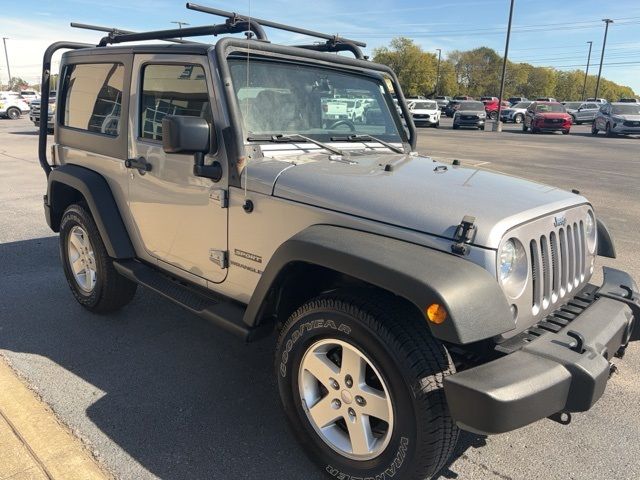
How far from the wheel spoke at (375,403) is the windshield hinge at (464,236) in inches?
27.2

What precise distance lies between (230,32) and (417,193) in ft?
5.91

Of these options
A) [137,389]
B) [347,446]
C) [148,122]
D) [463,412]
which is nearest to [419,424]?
[463,412]

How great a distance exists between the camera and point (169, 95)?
333 cm

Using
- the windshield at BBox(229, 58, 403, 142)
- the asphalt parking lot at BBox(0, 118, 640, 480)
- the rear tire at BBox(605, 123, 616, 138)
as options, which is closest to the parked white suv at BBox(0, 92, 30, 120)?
the asphalt parking lot at BBox(0, 118, 640, 480)

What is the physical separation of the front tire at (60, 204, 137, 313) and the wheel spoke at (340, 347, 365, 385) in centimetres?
229

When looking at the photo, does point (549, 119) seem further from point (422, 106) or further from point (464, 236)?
point (464, 236)

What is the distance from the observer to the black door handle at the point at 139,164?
3.41 meters

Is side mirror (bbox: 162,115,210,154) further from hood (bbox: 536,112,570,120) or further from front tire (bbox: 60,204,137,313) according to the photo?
hood (bbox: 536,112,570,120)

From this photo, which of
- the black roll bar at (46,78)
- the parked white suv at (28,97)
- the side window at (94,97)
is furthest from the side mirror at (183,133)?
the parked white suv at (28,97)

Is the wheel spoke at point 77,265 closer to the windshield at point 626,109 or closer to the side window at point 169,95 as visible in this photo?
the side window at point 169,95

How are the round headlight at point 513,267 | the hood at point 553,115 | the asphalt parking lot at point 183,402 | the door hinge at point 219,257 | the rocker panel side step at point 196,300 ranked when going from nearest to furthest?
the round headlight at point 513,267
the asphalt parking lot at point 183,402
the rocker panel side step at point 196,300
the door hinge at point 219,257
the hood at point 553,115

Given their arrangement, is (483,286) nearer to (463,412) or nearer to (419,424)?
(463,412)

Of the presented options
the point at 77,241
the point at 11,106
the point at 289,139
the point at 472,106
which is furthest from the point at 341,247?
the point at 11,106

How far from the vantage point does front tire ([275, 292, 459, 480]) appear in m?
2.09
